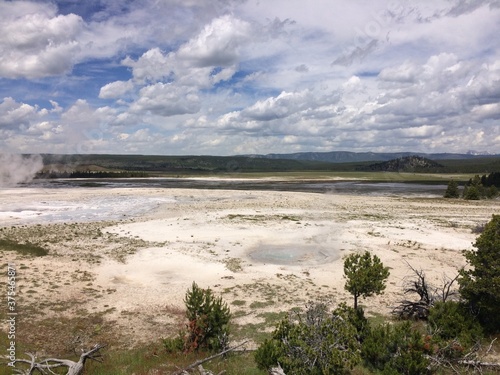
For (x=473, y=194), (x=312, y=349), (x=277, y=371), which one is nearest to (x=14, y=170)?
(x=473, y=194)

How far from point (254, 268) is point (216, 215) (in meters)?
21.9

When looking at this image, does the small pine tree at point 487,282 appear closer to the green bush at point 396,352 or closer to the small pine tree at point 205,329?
the green bush at point 396,352

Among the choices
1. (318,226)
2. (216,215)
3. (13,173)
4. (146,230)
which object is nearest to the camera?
(146,230)

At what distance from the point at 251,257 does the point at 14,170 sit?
100174mm

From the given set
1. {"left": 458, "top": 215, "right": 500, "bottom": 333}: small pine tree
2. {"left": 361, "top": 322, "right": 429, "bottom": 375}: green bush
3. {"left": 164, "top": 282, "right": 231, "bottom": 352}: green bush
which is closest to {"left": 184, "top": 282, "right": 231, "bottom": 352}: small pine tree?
{"left": 164, "top": 282, "right": 231, "bottom": 352}: green bush

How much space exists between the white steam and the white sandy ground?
51.9m

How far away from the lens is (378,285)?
14.3 metres

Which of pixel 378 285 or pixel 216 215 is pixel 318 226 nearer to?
pixel 216 215

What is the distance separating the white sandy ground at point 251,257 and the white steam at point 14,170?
51.9m

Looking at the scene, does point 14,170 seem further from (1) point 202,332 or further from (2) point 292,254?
(1) point 202,332

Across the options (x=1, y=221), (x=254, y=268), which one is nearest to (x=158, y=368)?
(x=254, y=268)

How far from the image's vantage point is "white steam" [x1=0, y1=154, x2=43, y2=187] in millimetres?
96844

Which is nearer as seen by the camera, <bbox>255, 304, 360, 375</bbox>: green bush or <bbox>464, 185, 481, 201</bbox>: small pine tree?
<bbox>255, 304, 360, 375</bbox>: green bush

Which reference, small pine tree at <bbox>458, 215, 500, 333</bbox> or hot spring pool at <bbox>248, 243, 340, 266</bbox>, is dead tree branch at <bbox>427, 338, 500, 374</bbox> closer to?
small pine tree at <bbox>458, 215, 500, 333</bbox>
